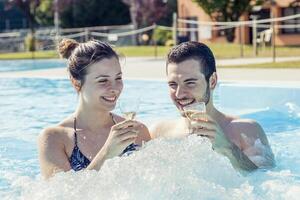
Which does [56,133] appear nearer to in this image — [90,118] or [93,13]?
[90,118]

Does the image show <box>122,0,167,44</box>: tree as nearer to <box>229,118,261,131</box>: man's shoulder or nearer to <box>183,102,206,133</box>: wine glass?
<box>229,118,261,131</box>: man's shoulder

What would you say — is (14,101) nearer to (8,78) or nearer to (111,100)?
(8,78)

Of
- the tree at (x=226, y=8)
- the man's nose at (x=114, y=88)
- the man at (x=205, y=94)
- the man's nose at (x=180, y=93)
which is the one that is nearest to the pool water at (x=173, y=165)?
the man at (x=205, y=94)

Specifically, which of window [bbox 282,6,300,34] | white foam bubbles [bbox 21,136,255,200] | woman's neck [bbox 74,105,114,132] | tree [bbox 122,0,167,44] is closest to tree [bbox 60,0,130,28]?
tree [bbox 122,0,167,44]

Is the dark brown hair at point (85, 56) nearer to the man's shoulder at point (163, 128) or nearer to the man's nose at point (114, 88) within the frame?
the man's nose at point (114, 88)

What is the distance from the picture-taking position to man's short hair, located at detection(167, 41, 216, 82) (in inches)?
165

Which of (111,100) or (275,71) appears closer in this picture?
(111,100)

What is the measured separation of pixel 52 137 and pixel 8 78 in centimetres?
1330

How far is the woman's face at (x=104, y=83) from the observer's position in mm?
4047

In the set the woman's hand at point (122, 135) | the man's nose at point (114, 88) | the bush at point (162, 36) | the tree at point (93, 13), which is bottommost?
the bush at point (162, 36)

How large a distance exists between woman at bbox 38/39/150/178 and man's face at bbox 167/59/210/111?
37 cm

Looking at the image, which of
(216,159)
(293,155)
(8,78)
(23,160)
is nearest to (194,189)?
(216,159)

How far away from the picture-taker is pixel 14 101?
43.0 feet

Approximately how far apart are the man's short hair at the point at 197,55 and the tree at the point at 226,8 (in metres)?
27.0
